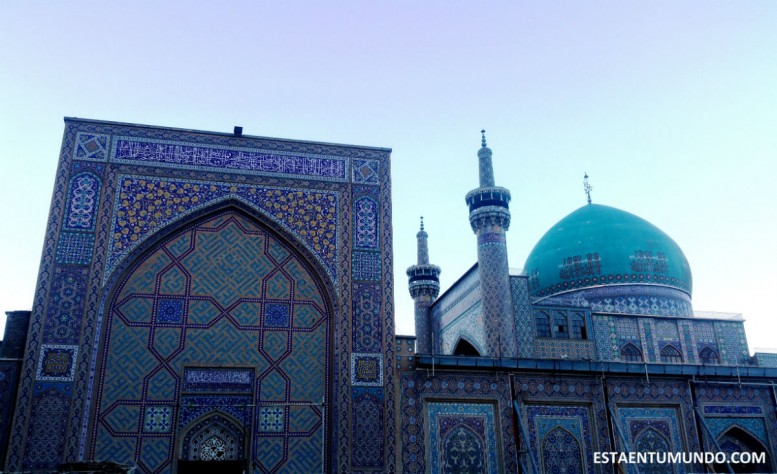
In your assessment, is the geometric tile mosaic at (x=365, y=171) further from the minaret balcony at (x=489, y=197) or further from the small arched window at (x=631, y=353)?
the small arched window at (x=631, y=353)

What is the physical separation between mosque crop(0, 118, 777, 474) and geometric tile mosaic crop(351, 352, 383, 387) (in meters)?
0.02

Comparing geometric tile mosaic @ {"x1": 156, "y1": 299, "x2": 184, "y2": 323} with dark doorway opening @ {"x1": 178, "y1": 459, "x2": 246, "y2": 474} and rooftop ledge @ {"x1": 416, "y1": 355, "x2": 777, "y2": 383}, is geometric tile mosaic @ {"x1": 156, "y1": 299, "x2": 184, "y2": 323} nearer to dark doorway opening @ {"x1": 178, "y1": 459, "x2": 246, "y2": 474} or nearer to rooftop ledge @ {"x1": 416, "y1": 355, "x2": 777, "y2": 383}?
dark doorway opening @ {"x1": 178, "y1": 459, "x2": 246, "y2": 474}

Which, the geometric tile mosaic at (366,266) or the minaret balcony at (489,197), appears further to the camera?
the minaret balcony at (489,197)

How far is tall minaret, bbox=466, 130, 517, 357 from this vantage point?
15.5 metres

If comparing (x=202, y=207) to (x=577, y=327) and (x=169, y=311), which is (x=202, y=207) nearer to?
(x=169, y=311)

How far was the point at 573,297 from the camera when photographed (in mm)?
19188

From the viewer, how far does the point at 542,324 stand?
666 inches

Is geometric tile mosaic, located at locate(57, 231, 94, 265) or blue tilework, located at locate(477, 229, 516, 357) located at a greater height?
blue tilework, located at locate(477, 229, 516, 357)

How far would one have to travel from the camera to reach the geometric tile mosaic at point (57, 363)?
8.59 metres

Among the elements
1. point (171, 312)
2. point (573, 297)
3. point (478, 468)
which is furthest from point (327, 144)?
point (573, 297)

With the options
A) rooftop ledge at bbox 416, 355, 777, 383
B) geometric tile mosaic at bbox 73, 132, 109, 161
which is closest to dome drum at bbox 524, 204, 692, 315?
rooftop ledge at bbox 416, 355, 777, 383

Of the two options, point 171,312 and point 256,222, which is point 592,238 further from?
point 171,312

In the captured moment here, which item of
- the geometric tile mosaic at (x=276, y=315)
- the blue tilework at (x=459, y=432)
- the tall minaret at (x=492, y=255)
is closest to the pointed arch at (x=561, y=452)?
the blue tilework at (x=459, y=432)

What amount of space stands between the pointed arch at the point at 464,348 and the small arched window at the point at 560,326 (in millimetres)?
2020
